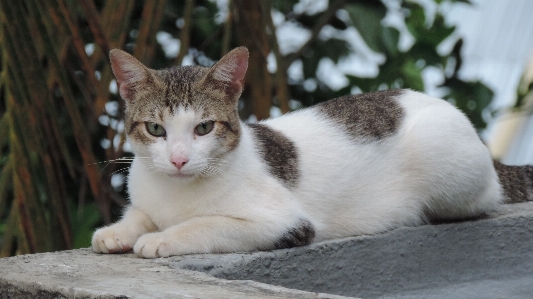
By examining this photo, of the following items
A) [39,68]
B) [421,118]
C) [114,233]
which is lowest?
[114,233]

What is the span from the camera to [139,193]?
8.25ft

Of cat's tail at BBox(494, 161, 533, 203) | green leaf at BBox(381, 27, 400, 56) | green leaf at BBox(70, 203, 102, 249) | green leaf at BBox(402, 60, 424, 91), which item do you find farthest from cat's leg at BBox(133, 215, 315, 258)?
green leaf at BBox(402, 60, 424, 91)

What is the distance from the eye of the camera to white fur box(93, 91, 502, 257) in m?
2.27

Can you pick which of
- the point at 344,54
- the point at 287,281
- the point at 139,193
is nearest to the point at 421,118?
the point at 287,281

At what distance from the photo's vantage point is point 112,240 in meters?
2.30

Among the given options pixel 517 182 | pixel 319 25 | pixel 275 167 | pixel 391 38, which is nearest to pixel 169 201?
pixel 275 167

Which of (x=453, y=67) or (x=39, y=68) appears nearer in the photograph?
(x=39, y=68)

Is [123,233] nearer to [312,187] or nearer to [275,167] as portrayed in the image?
[275,167]

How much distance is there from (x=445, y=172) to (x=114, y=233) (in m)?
1.20

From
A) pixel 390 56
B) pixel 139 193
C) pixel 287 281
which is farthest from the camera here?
pixel 390 56

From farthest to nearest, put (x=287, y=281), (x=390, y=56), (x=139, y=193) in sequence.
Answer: (x=390, y=56) < (x=139, y=193) < (x=287, y=281)

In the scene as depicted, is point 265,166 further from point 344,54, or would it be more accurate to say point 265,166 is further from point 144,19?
point 344,54

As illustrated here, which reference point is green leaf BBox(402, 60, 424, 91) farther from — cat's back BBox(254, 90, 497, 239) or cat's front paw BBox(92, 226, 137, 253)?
cat's front paw BBox(92, 226, 137, 253)

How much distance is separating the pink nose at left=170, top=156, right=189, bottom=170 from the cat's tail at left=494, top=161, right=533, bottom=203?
149 centimetres
